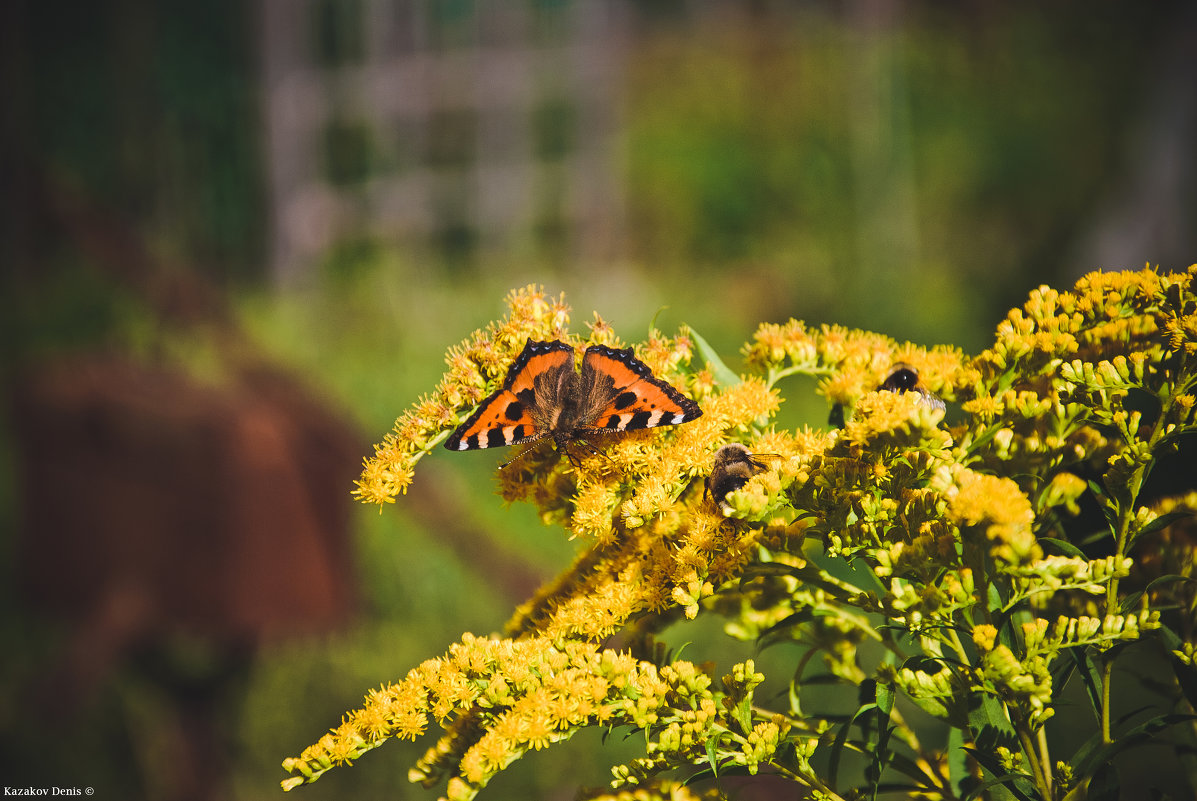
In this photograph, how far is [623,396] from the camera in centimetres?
117

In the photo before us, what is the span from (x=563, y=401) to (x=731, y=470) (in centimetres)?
25

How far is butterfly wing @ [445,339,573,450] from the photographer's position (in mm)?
1136

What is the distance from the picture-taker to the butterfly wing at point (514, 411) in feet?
3.73

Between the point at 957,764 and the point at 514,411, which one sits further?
the point at 514,411

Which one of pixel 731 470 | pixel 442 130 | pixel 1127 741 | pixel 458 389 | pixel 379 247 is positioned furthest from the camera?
pixel 442 130

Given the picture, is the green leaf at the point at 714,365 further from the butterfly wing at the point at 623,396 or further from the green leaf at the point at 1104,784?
the green leaf at the point at 1104,784

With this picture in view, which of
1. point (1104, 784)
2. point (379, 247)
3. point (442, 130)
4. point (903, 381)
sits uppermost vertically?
point (442, 130)

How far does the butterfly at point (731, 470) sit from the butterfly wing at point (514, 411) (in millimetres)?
240

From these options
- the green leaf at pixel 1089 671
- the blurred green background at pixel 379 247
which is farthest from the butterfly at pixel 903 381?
the blurred green background at pixel 379 247

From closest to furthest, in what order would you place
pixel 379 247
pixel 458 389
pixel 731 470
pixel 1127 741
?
pixel 1127 741, pixel 731 470, pixel 458 389, pixel 379 247

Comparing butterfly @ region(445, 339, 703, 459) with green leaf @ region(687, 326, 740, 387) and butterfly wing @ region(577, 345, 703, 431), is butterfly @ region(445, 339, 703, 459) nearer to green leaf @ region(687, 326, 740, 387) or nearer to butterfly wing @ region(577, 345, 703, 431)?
butterfly wing @ region(577, 345, 703, 431)

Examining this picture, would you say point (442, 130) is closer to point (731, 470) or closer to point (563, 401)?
point (563, 401)

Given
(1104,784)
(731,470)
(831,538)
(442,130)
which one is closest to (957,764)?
(1104,784)

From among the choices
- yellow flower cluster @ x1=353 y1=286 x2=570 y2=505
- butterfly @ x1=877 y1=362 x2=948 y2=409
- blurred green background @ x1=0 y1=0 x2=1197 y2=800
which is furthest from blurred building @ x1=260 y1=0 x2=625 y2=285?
butterfly @ x1=877 y1=362 x2=948 y2=409
